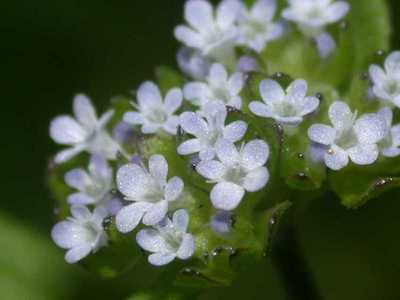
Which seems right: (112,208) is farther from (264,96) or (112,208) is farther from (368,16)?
(368,16)

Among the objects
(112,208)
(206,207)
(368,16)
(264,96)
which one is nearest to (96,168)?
(112,208)

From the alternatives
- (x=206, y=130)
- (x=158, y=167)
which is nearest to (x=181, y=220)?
(x=158, y=167)

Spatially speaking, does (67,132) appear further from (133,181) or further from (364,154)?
(364,154)

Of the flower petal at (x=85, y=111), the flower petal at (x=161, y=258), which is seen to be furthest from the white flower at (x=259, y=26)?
the flower petal at (x=161, y=258)

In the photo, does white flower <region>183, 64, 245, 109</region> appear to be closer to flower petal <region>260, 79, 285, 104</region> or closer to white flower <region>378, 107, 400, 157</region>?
flower petal <region>260, 79, 285, 104</region>

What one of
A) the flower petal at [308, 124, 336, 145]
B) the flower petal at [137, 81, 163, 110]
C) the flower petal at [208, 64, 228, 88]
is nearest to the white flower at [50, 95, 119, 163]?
the flower petal at [137, 81, 163, 110]
